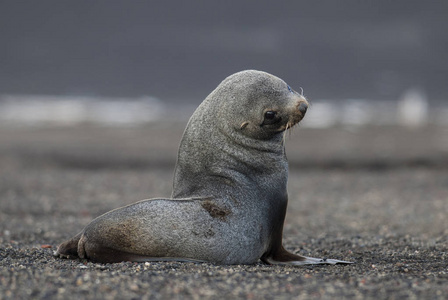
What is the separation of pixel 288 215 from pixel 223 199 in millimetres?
5922

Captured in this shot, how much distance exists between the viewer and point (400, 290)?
5.01 metres

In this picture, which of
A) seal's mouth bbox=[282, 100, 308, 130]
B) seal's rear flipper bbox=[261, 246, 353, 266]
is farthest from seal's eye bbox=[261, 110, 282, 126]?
seal's rear flipper bbox=[261, 246, 353, 266]

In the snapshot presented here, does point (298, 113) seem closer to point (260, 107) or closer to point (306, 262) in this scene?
→ point (260, 107)

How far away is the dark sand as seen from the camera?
5125 millimetres

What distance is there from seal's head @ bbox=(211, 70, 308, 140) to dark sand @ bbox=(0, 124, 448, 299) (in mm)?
1308

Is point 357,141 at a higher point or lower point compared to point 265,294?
higher

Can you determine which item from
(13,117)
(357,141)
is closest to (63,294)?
(357,141)

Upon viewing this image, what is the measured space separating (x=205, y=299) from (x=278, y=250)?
6.28 feet

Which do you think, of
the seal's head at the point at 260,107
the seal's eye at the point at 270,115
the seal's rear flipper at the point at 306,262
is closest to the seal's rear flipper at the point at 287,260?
the seal's rear flipper at the point at 306,262

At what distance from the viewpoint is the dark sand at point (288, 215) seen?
16.8 feet

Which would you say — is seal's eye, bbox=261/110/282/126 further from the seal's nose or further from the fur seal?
the seal's nose

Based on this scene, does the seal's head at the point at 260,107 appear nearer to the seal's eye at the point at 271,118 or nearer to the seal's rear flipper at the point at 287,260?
the seal's eye at the point at 271,118

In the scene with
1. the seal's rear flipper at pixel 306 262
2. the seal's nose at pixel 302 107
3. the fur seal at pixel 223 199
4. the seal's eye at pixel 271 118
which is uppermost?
the seal's nose at pixel 302 107

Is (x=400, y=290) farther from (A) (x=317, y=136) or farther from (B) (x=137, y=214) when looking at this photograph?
(A) (x=317, y=136)
